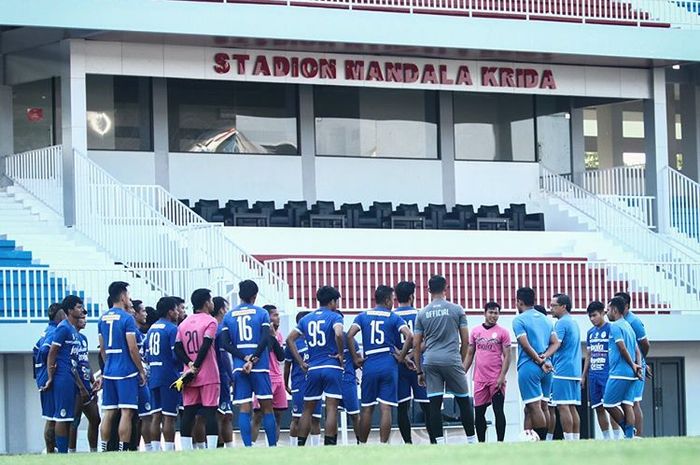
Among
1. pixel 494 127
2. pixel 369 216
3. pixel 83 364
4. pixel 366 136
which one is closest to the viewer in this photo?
pixel 83 364

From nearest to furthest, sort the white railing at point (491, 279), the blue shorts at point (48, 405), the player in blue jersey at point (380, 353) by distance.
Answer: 1. the player in blue jersey at point (380, 353)
2. the blue shorts at point (48, 405)
3. the white railing at point (491, 279)

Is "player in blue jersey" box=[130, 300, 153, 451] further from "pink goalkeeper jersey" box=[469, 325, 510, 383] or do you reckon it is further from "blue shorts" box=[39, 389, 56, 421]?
"pink goalkeeper jersey" box=[469, 325, 510, 383]

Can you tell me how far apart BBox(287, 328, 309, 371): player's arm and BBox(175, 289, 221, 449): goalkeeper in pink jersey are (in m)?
1.35

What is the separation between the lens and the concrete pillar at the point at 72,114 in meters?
31.5

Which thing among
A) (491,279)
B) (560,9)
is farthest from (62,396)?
(560,9)

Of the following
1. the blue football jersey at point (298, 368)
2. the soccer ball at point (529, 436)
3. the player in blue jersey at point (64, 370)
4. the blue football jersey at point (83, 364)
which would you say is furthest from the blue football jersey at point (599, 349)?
the player in blue jersey at point (64, 370)

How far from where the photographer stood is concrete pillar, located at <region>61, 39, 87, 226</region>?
104ft

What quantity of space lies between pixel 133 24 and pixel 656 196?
37.7ft

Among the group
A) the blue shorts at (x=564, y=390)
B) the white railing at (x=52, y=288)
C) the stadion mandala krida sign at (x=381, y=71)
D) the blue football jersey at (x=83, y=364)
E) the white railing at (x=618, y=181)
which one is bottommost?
the blue shorts at (x=564, y=390)

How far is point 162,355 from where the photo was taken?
20484 mm

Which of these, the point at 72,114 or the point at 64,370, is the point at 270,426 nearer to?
the point at 64,370

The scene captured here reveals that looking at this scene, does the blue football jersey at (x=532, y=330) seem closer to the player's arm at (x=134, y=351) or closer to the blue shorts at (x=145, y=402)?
the blue shorts at (x=145, y=402)

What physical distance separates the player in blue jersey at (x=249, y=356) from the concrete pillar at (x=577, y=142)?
20.2 m

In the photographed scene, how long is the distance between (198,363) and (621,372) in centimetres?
525
